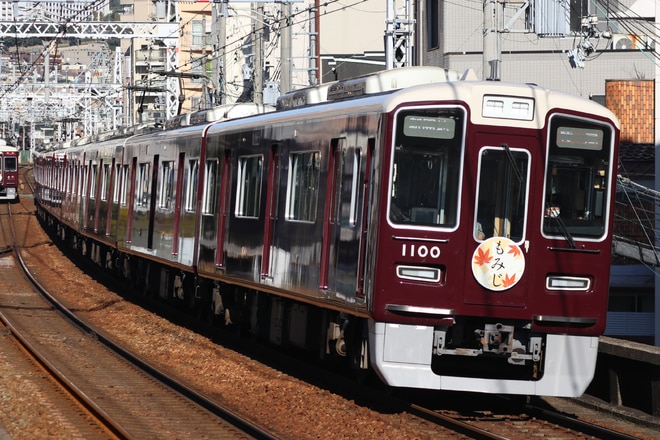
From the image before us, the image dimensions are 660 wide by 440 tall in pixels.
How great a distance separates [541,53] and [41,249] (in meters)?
14.7

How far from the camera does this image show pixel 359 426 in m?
9.41

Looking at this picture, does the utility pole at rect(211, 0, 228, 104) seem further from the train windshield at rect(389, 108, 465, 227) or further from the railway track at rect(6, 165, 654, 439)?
the train windshield at rect(389, 108, 465, 227)

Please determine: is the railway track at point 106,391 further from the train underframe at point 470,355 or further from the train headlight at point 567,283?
the train headlight at point 567,283

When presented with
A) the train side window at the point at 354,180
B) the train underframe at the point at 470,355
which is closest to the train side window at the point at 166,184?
the train underframe at the point at 470,355

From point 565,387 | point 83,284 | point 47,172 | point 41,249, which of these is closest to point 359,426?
point 565,387

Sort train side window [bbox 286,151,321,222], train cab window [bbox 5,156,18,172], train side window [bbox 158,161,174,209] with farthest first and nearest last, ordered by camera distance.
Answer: train cab window [bbox 5,156,18,172] < train side window [bbox 158,161,174,209] < train side window [bbox 286,151,321,222]

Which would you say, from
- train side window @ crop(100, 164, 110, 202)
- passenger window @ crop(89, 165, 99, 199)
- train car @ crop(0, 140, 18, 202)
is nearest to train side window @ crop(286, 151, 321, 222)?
train side window @ crop(100, 164, 110, 202)

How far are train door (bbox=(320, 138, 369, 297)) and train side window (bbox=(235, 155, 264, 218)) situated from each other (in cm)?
232

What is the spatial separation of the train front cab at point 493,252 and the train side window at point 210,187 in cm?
572

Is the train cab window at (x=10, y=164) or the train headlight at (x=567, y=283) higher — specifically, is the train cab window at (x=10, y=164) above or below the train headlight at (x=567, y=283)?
above

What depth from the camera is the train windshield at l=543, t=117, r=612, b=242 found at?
9719 mm

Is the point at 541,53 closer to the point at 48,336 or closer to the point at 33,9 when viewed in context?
the point at 48,336

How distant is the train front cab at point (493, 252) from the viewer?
372 inches

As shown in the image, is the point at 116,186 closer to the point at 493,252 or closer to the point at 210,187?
the point at 210,187
